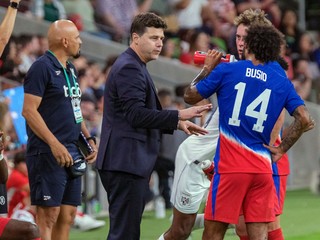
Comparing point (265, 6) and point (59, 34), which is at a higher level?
point (265, 6)

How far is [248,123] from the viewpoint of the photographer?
29.2 ft

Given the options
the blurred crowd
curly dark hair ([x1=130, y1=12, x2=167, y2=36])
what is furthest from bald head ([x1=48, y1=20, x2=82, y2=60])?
the blurred crowd

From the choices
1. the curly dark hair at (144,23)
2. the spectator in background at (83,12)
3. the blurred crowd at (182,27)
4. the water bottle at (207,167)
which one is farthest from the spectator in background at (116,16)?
the curly dark hair at (144,23)

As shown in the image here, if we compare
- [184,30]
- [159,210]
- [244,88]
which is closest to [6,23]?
[244,88]

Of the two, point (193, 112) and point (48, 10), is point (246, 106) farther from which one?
point (48, 10)

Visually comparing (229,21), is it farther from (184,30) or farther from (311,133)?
(311,133)

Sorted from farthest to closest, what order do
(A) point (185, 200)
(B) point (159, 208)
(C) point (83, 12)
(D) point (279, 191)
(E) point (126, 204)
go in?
1. (C) point (83, 12)
2. (B) point (159, 208)
3. (A) point (185, 200)
4. (D) point (279, 191)
5. (E) point (126, 204)

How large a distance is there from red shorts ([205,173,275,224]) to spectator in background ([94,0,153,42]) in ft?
38.4

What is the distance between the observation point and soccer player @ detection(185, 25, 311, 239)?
8883 mm

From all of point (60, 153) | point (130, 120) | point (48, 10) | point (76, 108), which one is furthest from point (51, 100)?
point (48, 10)

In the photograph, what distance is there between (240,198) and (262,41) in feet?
4.03

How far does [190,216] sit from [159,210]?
190 inches

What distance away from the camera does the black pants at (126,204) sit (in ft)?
29.7

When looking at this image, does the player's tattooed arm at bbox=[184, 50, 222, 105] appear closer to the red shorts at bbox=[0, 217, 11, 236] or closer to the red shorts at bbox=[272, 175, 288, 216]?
the red shorts at bbox=[272, 175, 288, 216]
